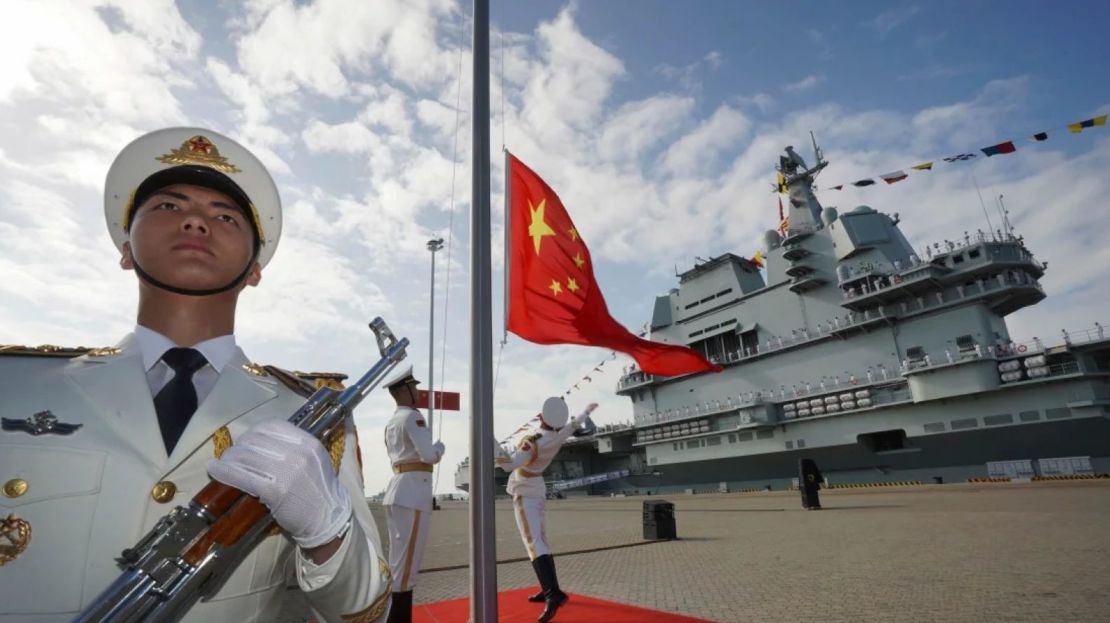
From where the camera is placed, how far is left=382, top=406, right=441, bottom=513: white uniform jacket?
16.1 feet

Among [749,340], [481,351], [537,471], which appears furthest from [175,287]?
[749,340]

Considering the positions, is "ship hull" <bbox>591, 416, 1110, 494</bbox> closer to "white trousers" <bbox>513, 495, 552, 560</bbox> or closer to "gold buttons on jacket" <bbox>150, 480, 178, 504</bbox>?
"white trousers" <bbox>513, 495, 552, 560</bbox>

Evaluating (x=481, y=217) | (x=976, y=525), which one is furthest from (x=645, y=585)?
(x=976, y=525)

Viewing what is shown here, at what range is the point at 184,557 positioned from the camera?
122 cm

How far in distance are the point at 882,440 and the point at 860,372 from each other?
3333 mm

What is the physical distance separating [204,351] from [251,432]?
25.1 inches

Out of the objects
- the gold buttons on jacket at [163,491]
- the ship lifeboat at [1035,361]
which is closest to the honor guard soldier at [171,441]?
the gold buttons on jacket at [163,491]

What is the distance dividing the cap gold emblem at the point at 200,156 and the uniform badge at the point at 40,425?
3.30 ft

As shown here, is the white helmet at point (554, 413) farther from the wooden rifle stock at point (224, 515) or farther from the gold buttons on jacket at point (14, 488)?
the gold buttons on jacket at point (14, 488)

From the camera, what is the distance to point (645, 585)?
19.6ft

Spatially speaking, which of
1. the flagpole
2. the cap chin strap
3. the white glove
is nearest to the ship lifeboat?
the flagpole

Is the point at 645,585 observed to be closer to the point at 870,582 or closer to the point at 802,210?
the point at 870,582

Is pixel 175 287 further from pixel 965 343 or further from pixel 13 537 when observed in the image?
pixel 965 343

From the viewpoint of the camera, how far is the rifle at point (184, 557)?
Answer: 114 cm
